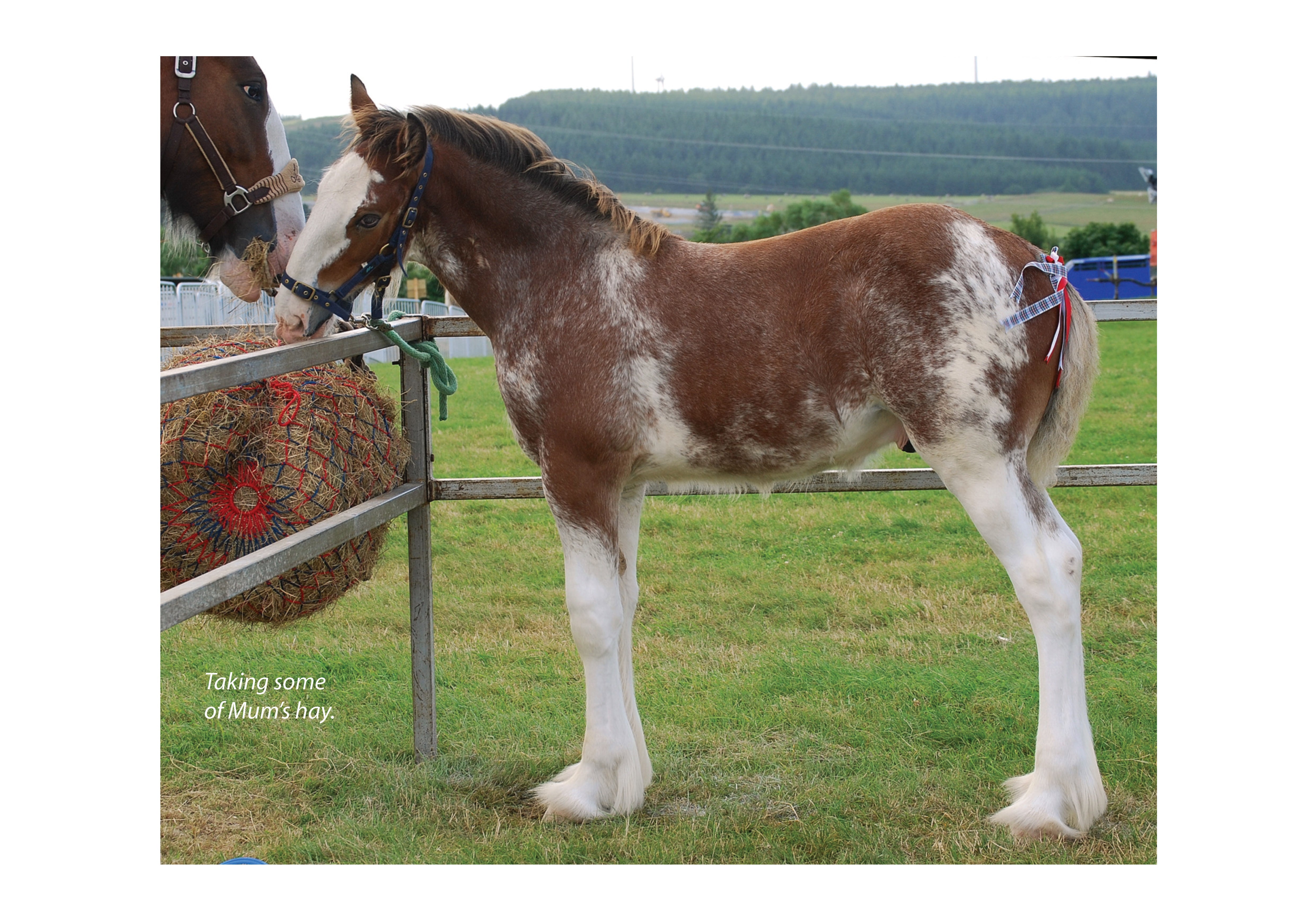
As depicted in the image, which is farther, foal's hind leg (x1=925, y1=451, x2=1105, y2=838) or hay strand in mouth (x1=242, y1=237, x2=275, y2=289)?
hay strand in mouth (x1=242, y1=237, x2=275, y2=289)

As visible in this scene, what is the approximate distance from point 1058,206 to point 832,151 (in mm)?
9838

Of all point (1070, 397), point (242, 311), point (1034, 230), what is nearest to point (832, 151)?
point (1034, 230)

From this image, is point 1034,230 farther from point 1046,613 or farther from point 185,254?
point 1046,613

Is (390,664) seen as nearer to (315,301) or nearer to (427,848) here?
(427,848)

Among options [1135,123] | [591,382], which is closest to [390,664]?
[591,382]

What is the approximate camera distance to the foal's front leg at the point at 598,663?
129 inches

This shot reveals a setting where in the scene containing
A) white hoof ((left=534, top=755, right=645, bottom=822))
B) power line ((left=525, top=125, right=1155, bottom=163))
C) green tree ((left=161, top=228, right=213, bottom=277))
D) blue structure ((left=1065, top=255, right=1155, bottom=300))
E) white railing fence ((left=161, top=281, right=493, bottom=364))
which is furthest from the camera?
power line ((left=525, top=125, right=1155, bottom=163))

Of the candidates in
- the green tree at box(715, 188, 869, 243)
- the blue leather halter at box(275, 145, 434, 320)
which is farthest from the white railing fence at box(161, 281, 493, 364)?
the green tree at box(715, 188, 869, 243)

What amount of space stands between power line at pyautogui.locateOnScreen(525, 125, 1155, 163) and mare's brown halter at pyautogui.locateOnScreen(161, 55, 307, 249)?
88.3ft

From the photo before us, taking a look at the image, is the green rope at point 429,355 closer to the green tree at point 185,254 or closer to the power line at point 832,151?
the green tree at point 185,254

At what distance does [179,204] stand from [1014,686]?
3.91m

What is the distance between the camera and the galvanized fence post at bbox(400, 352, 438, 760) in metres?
4.00

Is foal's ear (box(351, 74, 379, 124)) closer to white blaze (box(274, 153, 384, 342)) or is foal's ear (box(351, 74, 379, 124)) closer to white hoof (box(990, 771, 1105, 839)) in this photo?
white blaze (box(274, 153, 384, 342))

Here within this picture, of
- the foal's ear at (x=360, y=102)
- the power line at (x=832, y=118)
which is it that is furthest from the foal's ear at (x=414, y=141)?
the power line at (x=832, y=118)
